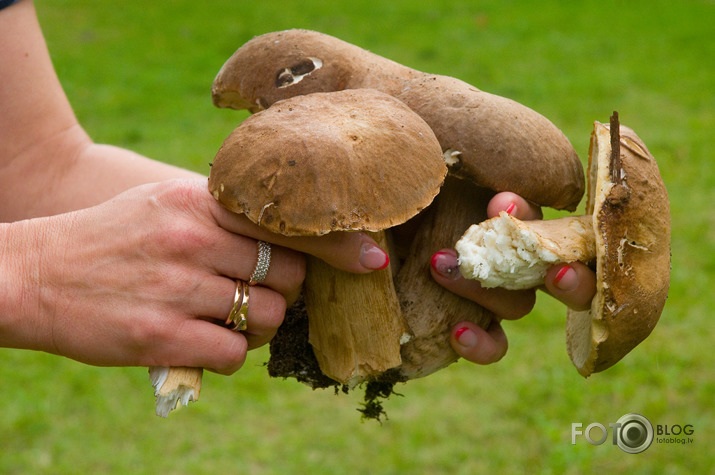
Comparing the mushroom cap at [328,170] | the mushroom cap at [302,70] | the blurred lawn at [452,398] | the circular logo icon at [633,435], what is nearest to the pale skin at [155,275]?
A: the mushroom cap at [328,170]

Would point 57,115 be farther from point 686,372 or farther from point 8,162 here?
point 686,372

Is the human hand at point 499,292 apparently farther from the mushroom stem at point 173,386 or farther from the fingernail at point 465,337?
the mushroom stem at point 173,386

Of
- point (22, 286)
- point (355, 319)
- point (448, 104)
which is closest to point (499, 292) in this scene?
point (355, 319)

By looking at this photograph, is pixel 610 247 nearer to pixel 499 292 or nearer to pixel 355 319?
pixel 499 292

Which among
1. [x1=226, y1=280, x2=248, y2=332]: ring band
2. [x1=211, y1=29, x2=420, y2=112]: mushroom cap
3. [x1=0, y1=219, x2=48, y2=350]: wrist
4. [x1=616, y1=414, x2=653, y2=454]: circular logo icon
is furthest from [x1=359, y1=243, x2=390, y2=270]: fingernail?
[x1=616, y1=414, x2=653, y2=454]: circular logo icon

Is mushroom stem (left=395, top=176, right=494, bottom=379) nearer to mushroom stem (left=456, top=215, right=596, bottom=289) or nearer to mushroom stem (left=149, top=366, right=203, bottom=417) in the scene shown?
mushroom stem (left=456, top=215, right=596, bottom=289)

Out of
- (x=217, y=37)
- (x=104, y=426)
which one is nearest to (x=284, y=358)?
(x=104, y=426)
